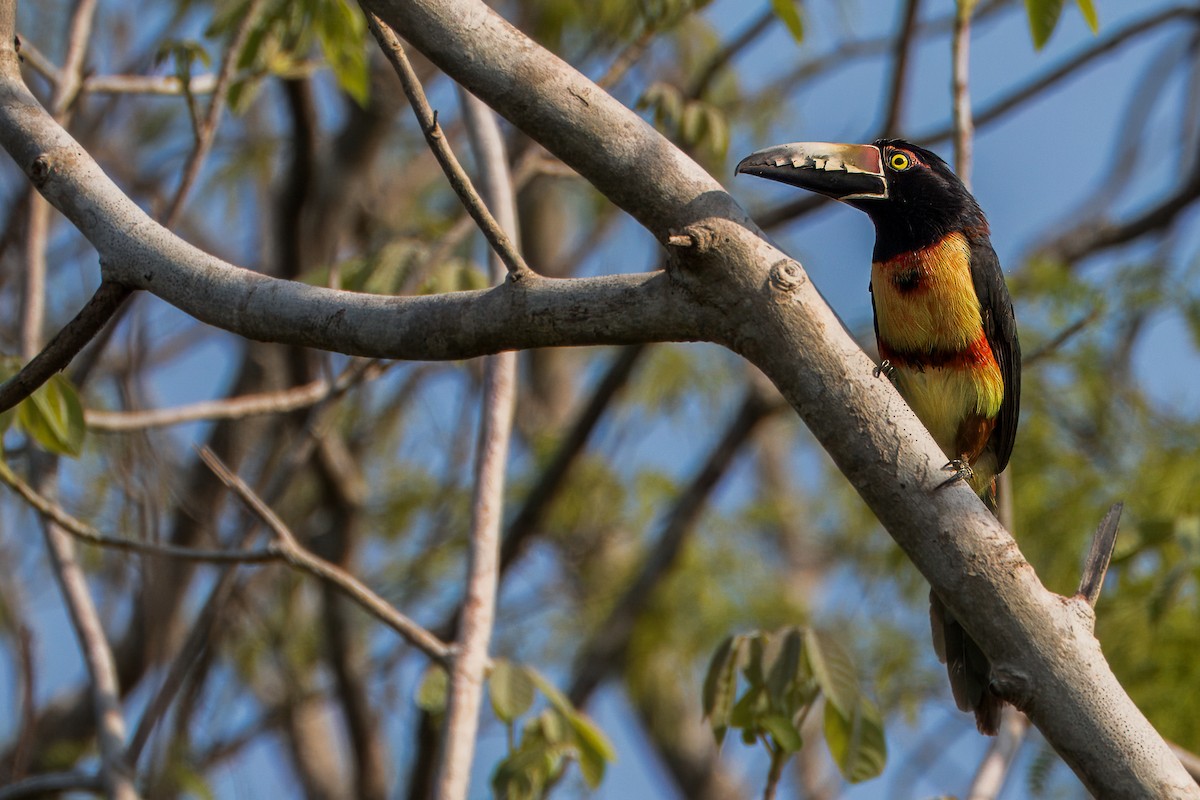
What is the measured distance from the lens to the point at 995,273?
3.66 meters

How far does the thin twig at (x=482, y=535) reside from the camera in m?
3.10

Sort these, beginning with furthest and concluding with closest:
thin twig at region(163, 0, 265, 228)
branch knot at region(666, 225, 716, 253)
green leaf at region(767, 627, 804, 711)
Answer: thin twig at region(163, 0, 265, 228) < green leaf at region(767, 627, 804, 711) < branch knot at region(666, 225, 716, 253)

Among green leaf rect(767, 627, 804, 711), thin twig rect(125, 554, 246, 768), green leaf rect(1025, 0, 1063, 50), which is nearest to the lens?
green leaf rect(1025, 0, 1063, 50)

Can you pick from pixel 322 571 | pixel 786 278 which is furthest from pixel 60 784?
pixel 786 278

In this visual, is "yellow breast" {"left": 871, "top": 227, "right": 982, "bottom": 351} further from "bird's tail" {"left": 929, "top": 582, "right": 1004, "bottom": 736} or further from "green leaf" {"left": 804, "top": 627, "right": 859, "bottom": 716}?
"green leaf" {"left": 804, "top": 627, "right": 859, "bottom": 716}

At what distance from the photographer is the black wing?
3598mm

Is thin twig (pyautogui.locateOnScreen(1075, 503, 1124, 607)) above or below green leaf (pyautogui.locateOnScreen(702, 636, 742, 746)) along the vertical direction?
below

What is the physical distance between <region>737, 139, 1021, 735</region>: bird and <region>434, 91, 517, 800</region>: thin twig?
0.99 m

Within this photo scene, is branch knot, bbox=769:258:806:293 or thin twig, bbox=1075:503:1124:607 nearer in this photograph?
branch knot, bbox=769:258:806:293

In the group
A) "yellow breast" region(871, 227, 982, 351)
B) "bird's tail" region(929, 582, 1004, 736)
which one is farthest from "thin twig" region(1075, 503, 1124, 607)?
"yellow breast" region(871, 227, 982, 351)

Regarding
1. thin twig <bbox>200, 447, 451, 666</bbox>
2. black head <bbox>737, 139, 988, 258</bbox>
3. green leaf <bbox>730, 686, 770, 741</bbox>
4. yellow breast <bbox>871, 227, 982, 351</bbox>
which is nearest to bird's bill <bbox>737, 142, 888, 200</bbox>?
black head <bbox>737, 139, 988, 258</bbox>

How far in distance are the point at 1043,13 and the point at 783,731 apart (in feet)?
5.62

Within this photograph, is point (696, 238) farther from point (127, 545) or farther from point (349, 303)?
point (127, 545)

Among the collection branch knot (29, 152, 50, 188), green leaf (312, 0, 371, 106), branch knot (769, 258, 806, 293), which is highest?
green leaf (312, 0, 371, 106)
